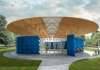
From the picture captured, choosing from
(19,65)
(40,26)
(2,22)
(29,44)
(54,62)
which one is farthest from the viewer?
(2,22)

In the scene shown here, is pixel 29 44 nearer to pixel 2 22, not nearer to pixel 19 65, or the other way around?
pixel 19 65

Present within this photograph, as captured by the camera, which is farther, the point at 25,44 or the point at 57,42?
the point at 57,42

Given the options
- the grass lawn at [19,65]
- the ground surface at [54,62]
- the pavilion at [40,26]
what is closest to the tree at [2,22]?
the pavilion at [40,26]

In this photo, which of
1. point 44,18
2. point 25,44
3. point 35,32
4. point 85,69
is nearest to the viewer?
point 85,69

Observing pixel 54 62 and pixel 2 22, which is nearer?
pixel 54 62

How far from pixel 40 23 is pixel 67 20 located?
4.02 meters

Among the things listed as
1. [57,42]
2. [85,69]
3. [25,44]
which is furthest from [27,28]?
[85,69]

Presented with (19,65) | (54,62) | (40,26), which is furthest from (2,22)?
(19,65)

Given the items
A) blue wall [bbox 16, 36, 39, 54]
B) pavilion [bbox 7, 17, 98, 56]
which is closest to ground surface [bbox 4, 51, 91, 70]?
pavilion [bbox 7, 17, 98, 56]

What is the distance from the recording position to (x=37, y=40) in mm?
28234

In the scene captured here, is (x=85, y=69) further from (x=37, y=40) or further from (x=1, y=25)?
(x=1, y=25)

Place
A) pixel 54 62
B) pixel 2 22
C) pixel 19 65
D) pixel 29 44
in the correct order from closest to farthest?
1. pixel 19 65
2. pixel 54 62
3. pixel 29 44
4. pixel 2 22

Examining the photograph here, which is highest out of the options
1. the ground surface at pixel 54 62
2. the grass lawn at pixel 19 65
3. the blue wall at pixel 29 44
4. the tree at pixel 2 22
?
the tree at pixel 2 22

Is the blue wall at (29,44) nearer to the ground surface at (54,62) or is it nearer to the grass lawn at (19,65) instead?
the ground surface at (54,62)
